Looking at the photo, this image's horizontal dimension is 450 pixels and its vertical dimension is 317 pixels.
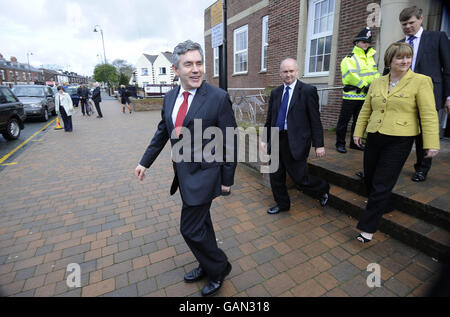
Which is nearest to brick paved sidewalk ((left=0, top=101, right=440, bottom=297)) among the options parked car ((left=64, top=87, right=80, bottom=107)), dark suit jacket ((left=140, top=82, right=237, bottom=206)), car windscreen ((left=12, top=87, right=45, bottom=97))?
dark suit jacket ((left=140, top=82, right=237, bottom=206))

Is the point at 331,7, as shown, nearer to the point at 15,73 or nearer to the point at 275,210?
the point at 275,210

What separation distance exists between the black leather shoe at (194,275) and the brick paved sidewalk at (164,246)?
5cm

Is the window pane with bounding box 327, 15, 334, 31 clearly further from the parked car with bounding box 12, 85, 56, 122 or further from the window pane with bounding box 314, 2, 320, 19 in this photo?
the parked car with bounding box 12, 85, 56, 122

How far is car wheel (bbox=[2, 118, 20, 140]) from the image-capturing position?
27.8ft

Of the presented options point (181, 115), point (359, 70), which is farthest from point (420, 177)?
point (181, 115)

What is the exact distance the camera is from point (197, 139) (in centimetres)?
195

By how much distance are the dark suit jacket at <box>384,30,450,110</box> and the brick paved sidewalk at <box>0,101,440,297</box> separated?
6.49 feet

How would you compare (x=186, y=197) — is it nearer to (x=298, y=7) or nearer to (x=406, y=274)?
(x=406, y=274)

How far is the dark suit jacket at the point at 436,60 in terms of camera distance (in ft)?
10.1

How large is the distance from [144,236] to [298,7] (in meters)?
7.72

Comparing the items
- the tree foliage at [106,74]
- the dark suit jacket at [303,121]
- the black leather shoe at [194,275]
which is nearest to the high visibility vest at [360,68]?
the dark suit jacket at [303,121]

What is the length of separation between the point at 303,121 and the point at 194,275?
6.83ft

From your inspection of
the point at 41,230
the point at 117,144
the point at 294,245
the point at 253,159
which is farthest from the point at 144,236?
the point at 117,144

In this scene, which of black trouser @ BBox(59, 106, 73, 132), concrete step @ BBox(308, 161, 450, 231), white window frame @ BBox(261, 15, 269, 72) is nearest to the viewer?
concrete step @ BBox(308, 161, 450, 231)
